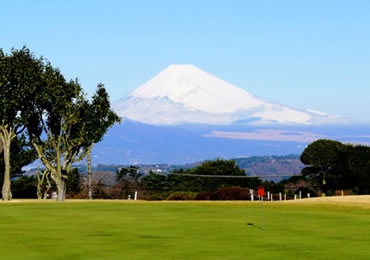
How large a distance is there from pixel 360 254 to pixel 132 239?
7670 millimetres

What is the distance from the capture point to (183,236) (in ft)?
81.3

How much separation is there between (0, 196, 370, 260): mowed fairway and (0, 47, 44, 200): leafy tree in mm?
30418

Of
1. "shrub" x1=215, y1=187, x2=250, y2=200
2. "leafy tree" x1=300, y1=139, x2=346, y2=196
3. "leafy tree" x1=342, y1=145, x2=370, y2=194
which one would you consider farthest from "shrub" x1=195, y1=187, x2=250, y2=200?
"leafy tree" x1=300, y1=139, x2=346, y2=196

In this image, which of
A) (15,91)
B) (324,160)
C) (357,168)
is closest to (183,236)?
(15,91)

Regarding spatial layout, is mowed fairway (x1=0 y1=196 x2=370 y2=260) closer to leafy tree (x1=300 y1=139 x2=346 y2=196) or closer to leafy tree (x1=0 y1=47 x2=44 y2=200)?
leafy tree (x1=0 y1=47 x2=44 y2=200)

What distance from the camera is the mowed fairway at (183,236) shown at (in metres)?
20.2

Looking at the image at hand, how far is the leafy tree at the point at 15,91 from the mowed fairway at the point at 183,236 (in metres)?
30.4

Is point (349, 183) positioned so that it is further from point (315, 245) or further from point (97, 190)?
point (315, 245)

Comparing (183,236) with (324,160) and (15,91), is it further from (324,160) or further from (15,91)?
(324,160)

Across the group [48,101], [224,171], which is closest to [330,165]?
[224,171]

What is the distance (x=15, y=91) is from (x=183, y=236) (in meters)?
43.6

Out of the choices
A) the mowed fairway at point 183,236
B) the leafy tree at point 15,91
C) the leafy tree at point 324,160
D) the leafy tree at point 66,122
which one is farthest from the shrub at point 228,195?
the leafy tree at point 324,160

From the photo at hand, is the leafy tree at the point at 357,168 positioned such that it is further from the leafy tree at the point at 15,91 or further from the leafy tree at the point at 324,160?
the leafy tree at the point at 15,91

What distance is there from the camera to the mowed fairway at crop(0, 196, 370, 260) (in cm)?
2020
